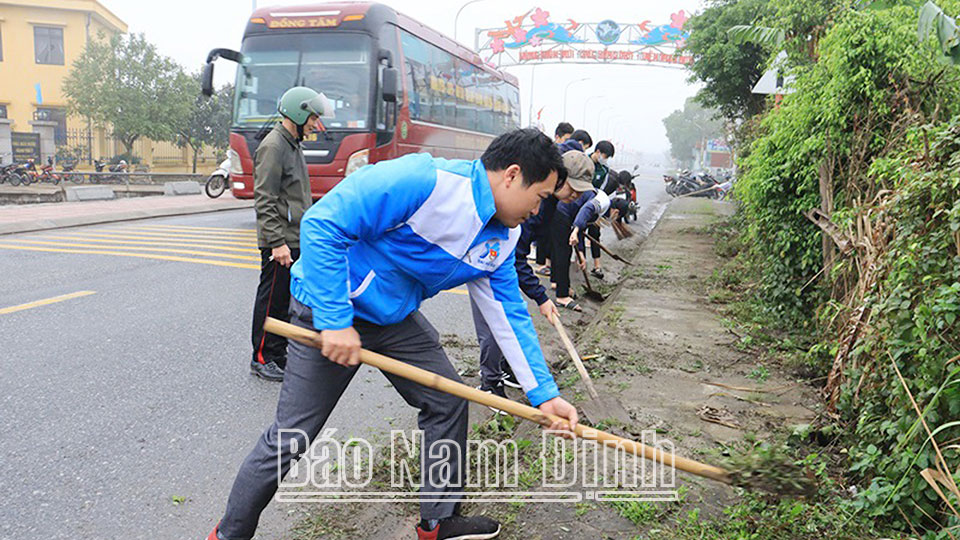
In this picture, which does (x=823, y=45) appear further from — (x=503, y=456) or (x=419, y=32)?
(x=419, y=32)

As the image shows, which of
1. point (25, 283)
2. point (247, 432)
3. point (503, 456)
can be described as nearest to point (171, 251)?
point (25, 283)

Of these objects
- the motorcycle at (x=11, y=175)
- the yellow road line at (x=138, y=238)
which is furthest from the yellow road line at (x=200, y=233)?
the motorcycle at (x=11, y=175)

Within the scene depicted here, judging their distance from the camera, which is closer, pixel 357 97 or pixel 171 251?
pixel 171 251

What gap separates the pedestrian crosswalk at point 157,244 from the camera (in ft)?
29.8

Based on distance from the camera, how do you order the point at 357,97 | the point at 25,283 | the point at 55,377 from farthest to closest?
the point at 357,97, the point at 25,283, the point at 55,377

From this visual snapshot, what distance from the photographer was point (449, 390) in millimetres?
2613

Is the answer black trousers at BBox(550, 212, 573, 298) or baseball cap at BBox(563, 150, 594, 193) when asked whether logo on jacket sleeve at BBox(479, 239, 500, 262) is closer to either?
baseball cap at BBox(563, 150, 594, 193)

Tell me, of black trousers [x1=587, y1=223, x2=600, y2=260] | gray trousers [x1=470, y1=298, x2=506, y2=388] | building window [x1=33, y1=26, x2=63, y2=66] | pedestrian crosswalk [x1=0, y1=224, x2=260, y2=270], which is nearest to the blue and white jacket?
gray trousers [x1=470, y1=298, x2=506, y2=388]

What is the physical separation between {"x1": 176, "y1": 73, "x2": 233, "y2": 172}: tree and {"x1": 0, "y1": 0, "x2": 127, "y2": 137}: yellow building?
4.71m

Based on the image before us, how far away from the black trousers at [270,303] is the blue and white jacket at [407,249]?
208 cm

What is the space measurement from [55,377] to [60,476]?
4.84ft

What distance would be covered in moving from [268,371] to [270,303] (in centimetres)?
45

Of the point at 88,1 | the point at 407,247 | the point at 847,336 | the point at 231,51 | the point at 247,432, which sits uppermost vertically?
the point at 88,1

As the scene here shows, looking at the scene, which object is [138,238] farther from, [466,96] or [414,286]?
[414,286]
